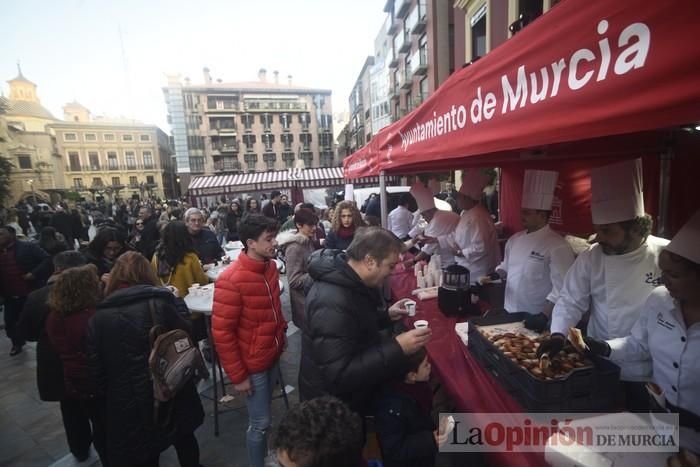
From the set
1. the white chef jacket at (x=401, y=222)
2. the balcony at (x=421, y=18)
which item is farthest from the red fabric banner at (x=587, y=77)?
the balcony at (x=421, y=18)

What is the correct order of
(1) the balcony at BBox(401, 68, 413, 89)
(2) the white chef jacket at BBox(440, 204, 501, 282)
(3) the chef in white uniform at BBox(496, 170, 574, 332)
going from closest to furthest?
(3) the chef in white uniform at BBox(496, 170, 574, 332), (2) the white chef jacket at BBox(440, 204, 501, 282), (1) the balcony at BBox(401, 68, 413, 89)

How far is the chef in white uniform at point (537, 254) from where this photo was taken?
2.71 m

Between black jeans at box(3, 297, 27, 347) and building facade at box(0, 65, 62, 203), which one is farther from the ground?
building facade at box(0, 65, 62, 203)

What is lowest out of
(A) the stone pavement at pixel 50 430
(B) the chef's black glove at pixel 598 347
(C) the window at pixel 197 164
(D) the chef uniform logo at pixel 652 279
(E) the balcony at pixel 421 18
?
(A) the stone pavement at pixel 50 430

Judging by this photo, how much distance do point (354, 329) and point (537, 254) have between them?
1961mm

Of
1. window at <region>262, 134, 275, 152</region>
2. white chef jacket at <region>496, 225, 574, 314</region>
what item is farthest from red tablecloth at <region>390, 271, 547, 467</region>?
window at <region>262, 134, 275, 152</region>

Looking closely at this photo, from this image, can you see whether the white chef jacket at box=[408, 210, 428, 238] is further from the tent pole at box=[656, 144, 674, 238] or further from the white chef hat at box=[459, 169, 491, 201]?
the tent pole at box=[656, 144, 674, 238]

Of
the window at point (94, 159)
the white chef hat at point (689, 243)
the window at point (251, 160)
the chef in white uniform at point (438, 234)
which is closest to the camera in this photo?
the white chef hat at point (689, 243)

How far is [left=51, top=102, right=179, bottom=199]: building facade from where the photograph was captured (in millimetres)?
54781

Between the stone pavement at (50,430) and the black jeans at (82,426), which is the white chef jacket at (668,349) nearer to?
the stone pavement at (50,430)

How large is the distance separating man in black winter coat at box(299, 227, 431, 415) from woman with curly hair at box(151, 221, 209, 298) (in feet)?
8.06

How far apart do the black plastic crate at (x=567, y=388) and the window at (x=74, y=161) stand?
7179 centimetres

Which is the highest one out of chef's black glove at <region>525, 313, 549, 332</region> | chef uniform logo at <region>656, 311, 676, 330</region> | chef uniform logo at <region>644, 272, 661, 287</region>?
chef uniform logo at <region>644, 272, 661, 287</region>

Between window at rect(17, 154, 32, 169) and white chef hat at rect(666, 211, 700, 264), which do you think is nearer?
white chef hat at rect(666, 211, 700, 264)
